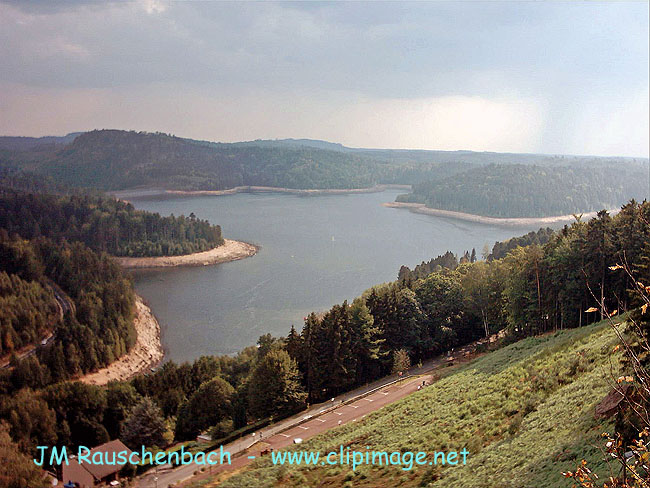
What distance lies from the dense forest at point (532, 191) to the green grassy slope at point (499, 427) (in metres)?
69.3

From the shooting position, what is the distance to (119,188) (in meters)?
107

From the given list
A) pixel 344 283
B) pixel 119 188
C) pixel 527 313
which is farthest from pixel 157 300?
pixel 119 188

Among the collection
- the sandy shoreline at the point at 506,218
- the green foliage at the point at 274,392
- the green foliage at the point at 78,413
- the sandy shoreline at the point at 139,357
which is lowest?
the sandy shoreline at the point at 139,357

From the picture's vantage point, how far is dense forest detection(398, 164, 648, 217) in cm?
7762

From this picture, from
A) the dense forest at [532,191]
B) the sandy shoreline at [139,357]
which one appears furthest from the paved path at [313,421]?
the dense forest at [532,191]

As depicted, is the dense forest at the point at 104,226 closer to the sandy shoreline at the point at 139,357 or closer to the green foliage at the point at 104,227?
the green foliage at the point at 104,227

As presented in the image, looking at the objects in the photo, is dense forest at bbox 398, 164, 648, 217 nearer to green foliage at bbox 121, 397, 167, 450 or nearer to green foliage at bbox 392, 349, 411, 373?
green foliage at bbox 392, 349, 411, 373

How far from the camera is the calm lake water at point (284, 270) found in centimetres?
2791

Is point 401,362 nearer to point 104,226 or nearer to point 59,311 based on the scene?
point 59,311

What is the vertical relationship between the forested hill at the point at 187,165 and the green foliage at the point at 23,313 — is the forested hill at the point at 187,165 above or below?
above

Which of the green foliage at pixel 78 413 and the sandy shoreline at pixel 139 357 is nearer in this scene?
the green foliage at pixel 78 413

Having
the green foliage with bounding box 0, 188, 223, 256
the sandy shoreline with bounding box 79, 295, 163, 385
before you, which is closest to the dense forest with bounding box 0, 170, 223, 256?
the green foliage with bounding box 0, 188, 223, 256

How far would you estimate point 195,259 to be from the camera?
156 feet

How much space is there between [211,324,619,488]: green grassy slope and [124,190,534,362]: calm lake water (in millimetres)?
16111
